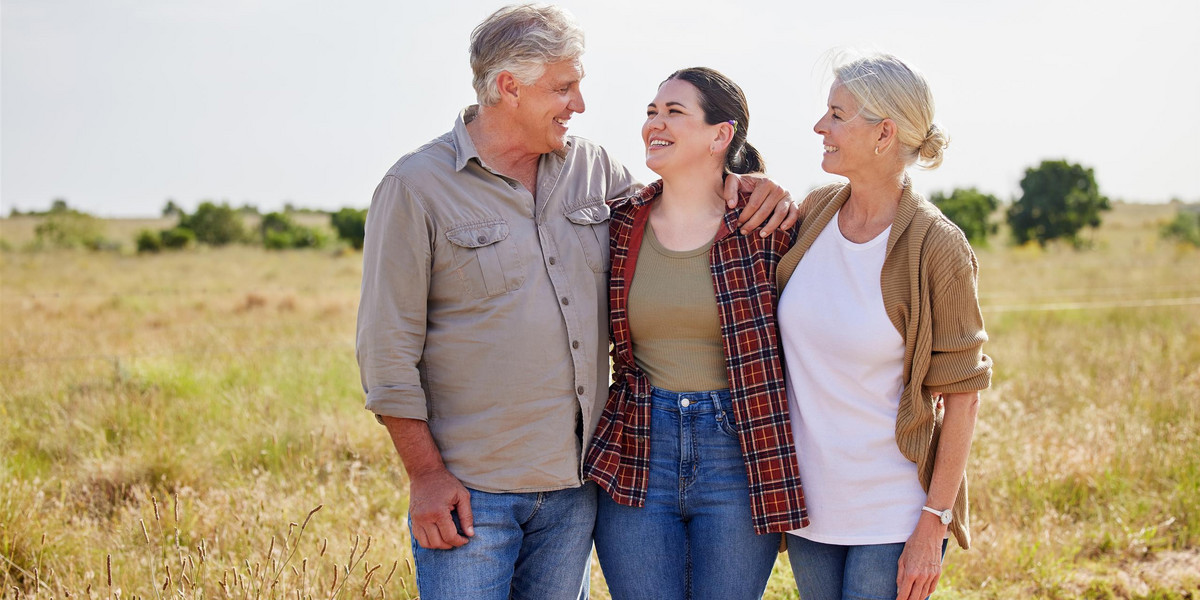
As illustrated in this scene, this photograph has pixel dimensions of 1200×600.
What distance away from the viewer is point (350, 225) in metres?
41.5

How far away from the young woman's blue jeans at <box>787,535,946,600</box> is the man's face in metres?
1.48

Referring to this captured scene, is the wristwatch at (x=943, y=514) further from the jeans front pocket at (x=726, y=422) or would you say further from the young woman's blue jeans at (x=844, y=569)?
the jeans front pocket at (x=726, y=422)

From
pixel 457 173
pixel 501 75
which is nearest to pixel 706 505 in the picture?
pixel 457 173

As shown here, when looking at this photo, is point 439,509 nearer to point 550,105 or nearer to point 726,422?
point 726,422

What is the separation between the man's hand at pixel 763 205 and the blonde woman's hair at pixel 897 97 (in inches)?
16.8

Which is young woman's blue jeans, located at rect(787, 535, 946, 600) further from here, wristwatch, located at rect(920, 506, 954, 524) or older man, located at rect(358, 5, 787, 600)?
older man, located at rect(358, 5, 787, 600)

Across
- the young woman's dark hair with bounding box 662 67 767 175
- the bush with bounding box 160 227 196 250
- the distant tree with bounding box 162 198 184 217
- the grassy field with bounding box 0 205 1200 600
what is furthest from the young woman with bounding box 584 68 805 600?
the distant tree with bounding box 162 198 184 217

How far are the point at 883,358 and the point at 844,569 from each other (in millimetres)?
657

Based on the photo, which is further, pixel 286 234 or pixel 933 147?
pixel 286 234

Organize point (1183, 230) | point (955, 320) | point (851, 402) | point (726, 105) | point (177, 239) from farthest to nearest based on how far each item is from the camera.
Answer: point (177, 239) → point (1183, 230) → point (726, 105) → point (851, 402) → point (955, 320)

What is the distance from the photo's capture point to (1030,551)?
13.8 feet

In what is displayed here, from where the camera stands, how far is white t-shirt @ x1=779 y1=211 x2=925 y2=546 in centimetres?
250

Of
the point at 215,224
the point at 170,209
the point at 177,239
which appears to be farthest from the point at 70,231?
the point at 170,209

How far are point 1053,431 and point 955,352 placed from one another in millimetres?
3864
